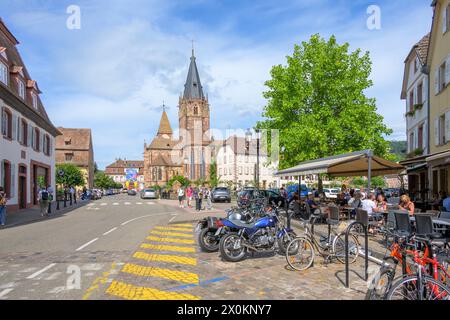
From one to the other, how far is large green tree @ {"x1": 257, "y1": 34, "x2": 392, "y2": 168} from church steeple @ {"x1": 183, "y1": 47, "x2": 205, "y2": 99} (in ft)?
267

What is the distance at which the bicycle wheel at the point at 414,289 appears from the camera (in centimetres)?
449

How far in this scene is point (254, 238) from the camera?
29.8 ft

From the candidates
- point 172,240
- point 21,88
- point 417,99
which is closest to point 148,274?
point 172,240

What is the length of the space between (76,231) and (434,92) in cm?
1895

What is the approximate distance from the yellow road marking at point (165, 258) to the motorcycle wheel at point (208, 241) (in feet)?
2.51

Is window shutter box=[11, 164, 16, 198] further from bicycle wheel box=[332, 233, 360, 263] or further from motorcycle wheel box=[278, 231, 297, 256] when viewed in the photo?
bicycle wheel box=[332, 233, 360, 263]

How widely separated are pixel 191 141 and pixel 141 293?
106m

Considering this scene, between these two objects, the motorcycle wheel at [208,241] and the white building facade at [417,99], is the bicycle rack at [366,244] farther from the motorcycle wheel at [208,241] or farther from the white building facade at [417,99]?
the white building facade at [417,99]

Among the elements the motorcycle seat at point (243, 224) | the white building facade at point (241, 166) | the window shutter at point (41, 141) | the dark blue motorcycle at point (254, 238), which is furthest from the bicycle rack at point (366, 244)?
the white building facade at point (241, 166)

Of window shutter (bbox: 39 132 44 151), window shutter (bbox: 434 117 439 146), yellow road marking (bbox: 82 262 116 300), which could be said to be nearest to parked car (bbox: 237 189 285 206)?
window shutter (bbox: 434 117 439 146)

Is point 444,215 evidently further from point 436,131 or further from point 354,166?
point 436,131
